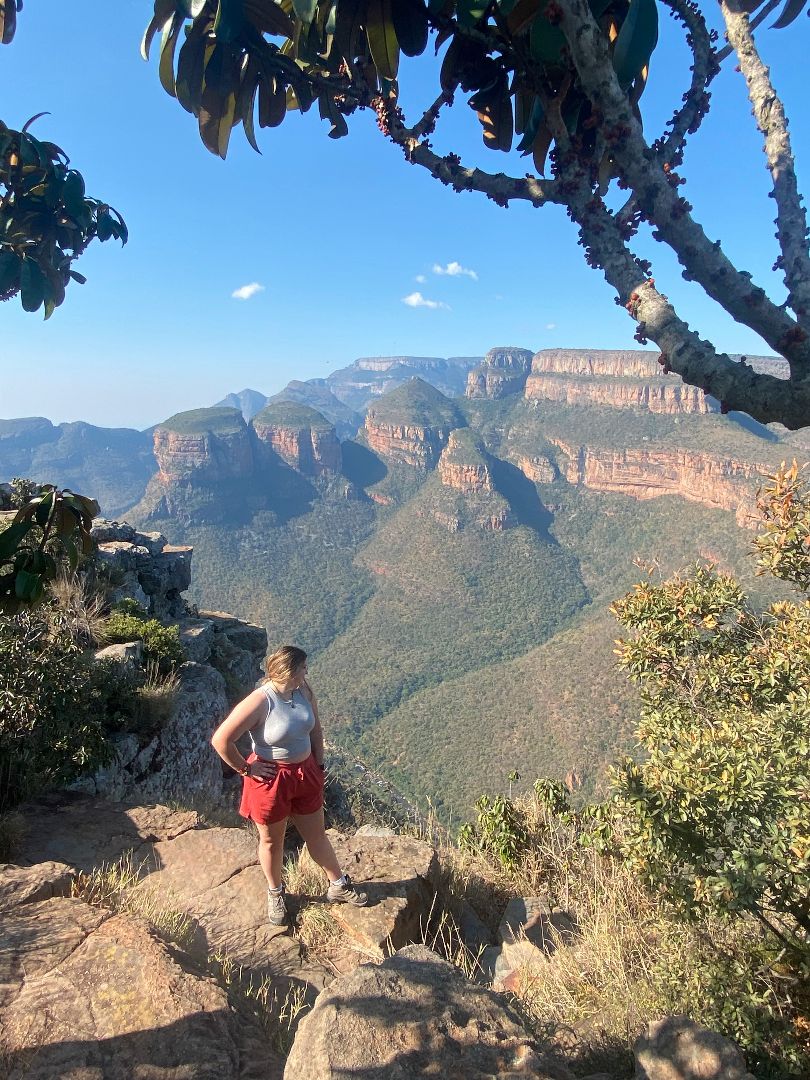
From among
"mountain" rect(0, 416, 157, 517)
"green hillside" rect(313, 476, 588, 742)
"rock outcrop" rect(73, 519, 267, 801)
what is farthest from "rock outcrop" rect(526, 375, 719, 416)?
"mountain" rect(0, 416, 157, 517)

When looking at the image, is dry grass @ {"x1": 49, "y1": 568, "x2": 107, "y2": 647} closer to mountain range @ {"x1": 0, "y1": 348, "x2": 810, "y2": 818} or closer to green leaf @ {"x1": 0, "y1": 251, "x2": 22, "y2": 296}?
green leaf @ {"x1": 0, "y1": 251, "x2": 22, "y2": 296}

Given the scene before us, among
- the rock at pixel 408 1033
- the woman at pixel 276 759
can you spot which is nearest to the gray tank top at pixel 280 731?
the woman at pixel 276 759

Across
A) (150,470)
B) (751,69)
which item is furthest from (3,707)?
(150,470)

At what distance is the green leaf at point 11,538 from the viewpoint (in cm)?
238

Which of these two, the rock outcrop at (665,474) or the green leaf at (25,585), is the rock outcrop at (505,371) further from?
the green leaf at (25,585)

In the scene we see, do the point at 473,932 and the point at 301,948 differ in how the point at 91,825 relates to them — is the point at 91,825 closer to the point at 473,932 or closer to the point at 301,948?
the point at 301,948

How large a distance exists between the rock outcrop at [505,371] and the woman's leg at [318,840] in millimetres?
144288

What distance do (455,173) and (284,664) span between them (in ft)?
10.6

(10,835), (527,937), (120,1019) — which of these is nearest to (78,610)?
(10,835)

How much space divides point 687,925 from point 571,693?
48.6 m

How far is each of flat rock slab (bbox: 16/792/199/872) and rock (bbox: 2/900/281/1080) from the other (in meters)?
1.78

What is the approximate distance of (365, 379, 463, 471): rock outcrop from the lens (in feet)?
400

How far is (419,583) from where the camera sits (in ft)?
281

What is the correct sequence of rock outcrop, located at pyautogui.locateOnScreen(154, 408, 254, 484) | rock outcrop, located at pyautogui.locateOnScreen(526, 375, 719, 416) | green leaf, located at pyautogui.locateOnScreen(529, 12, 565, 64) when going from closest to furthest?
green leaf, located at pyautogui.locateOnScreen(529, 12, 565, 64), rock outcrop, located at pyautogui.locateOnScreen(526, 375, 719, 416), rock outcrop, located at pyautogui.locateOnScreen(154, 408, 254, 484)
